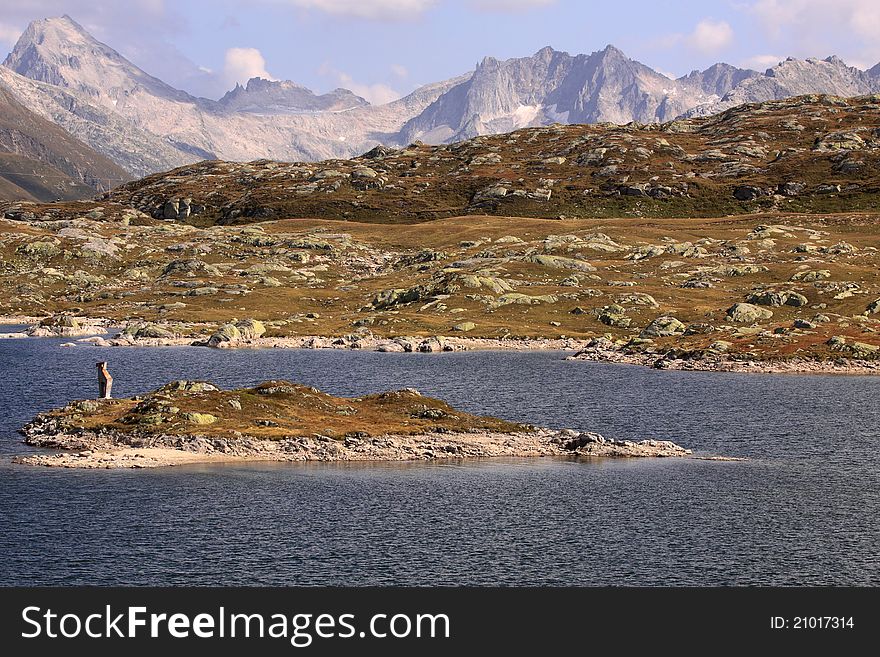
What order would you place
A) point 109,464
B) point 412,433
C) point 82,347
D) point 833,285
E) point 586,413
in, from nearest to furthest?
1. point 109,464
2. point 412,433
3. point 586,413
4. point 82,347
5. point 833,285

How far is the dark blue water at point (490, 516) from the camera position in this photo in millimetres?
51219

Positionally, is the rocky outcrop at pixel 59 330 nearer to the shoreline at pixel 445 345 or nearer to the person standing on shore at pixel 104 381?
the shoreline at pixel 445 345

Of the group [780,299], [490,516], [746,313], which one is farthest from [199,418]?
[780,299]

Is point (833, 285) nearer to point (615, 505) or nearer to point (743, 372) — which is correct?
point (743, 372)

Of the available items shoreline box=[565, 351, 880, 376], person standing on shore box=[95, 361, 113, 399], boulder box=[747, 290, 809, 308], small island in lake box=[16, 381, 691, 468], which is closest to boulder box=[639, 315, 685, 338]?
shoreline box=[565, 351, 880, 376]

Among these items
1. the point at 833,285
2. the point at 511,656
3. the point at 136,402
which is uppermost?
the point at 833,285

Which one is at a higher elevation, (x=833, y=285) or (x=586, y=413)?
(x=833, y=285)

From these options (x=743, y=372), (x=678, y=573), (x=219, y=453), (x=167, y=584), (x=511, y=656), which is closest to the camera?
(x=511, y=656)

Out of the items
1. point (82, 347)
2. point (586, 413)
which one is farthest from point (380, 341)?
point (586, 413)

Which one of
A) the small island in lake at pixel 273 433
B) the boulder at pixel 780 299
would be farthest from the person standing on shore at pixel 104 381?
the boulder at pixel 780 299

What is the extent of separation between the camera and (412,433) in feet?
284

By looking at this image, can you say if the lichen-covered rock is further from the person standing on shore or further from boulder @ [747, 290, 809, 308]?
boulder @ [747, 290, 809, 308]

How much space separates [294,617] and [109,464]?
33.6 metres

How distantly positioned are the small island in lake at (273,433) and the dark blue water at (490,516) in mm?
3366
